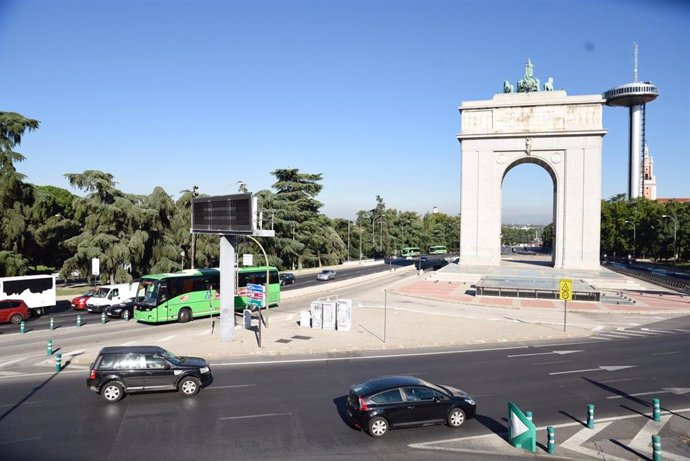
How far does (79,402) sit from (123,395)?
49.7 inches

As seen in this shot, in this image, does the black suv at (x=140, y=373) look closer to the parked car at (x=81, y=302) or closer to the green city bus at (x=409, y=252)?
the parked car at (x=81, y=302)

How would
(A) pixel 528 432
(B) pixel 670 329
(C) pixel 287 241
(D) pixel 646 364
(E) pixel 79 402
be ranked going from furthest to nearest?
1. (C) pixel 287 241
2. (B) pixel 670 329
3. (D) pixel 646 364
4. (E) pixel 79 402
5. (A) pixel 528 432

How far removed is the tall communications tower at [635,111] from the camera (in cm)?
16638

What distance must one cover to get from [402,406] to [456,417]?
1.66 meters

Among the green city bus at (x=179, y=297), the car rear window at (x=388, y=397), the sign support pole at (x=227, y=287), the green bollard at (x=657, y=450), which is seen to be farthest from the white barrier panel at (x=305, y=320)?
the green bollard at (x=657, y=450)

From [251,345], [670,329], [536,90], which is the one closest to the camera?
[251,345]

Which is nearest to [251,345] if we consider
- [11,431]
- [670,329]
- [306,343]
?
[306,343]

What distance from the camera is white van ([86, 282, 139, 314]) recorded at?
115 ft

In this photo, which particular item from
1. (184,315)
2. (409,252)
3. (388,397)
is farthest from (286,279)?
(409,252)

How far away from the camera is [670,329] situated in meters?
30.6

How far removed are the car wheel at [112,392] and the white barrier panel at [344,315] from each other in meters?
14.2

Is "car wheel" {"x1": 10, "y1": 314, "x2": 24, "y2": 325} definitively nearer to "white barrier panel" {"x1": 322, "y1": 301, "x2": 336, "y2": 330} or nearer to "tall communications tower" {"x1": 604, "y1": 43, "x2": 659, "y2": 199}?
"white barrier panel" {"x1": 322, "y1": 301, "x2": 336, "y2": 330}

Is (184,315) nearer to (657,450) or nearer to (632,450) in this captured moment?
(632,450)

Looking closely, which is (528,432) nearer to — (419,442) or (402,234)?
(419,442)
